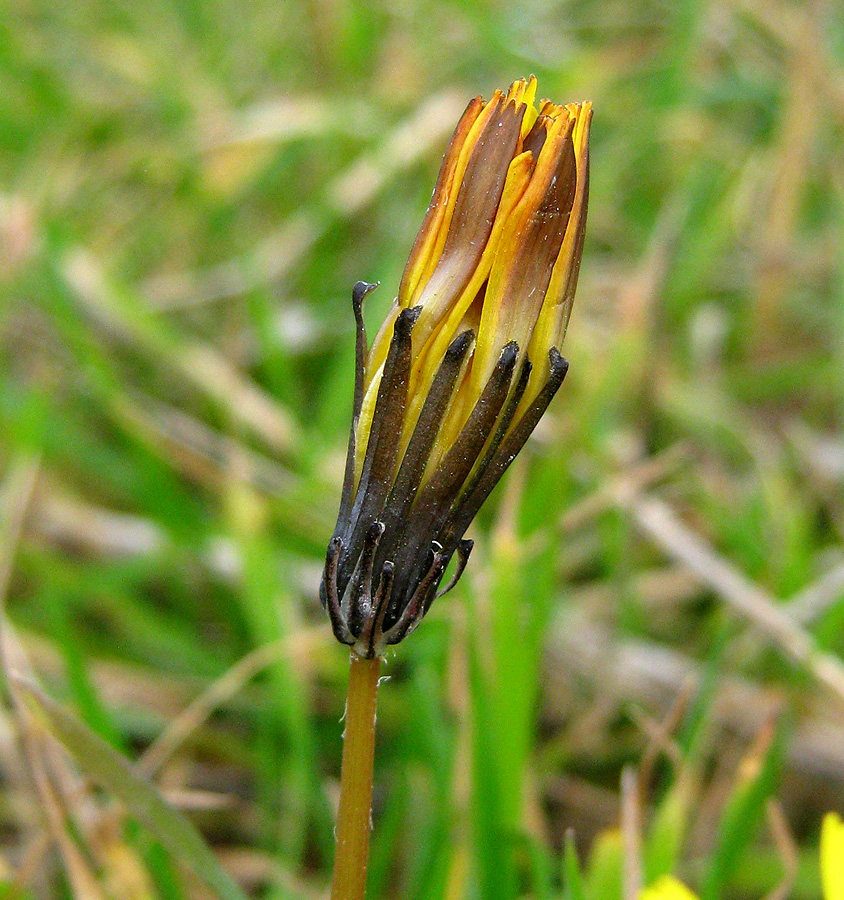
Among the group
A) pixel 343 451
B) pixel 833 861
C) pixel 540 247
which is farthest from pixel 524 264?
pixel 343 451

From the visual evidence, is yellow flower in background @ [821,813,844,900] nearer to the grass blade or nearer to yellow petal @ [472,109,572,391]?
yellow petal @ [472,109,572,391]

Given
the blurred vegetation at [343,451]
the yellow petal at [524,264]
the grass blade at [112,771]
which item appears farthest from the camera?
the blurred vegetation at [343,451]

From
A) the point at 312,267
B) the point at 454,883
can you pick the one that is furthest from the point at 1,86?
the point at 454,883

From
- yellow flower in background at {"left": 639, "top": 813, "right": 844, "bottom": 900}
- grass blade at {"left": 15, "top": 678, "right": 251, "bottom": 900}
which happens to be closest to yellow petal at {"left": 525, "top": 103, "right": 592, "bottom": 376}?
yellow flower in background at {"left": 639, "top": 813, "right": 844, "bottom": 900}

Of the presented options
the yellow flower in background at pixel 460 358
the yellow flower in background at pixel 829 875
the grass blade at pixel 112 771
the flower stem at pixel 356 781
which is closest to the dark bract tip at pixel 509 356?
the yellow flower in background at pixel 460 358

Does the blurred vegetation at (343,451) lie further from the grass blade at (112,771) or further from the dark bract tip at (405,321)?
the dark bract tip at (405,321)

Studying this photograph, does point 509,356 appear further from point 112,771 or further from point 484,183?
point 112,771
